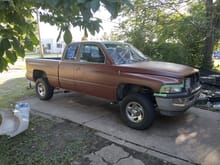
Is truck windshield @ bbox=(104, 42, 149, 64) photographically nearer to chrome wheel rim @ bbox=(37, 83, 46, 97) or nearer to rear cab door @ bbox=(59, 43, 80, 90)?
rear cab door @ bbox=(59, 43, 80, 90)

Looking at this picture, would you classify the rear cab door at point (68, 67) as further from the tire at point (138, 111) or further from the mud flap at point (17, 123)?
the tire at point (138, 111)

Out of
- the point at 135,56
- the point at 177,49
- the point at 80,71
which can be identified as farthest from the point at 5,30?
the point at 177,49

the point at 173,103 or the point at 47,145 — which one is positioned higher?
the point at 173,103

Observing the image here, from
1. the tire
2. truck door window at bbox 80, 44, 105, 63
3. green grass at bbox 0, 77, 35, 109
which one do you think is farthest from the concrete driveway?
truck door window at bbox 80, 44, 105, 63

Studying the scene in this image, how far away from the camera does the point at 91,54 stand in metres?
4.99

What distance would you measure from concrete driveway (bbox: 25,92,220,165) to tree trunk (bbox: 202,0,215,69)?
181 inches

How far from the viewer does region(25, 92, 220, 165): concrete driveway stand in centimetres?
327

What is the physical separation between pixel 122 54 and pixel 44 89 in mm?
2903

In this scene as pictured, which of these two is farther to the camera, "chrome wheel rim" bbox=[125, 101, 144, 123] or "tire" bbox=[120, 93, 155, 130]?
"chrome wheel rim" bbox=[125, 101, 144, 123]

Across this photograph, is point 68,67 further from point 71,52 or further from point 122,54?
point 122,54

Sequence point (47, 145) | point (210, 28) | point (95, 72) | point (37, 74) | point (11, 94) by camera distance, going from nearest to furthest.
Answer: point (47, 145)
point (95, 72)
point (37, 74)
point (11, 94)
point (210, 28)

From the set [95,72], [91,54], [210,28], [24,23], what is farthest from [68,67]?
[210,28]

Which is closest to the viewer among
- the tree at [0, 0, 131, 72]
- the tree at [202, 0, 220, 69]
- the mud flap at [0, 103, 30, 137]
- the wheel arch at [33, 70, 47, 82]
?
the tree at [0, 0, 131, 72]

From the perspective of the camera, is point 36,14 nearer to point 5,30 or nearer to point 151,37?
point 5,30
